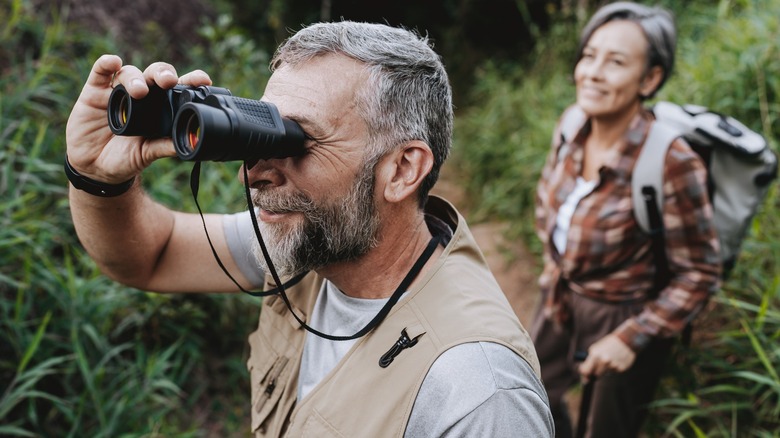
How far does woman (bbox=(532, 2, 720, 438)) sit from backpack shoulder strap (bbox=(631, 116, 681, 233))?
0.10 ft

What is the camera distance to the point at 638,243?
2619 mm

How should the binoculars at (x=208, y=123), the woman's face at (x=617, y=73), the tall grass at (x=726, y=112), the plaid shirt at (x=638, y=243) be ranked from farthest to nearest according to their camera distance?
1. the tall grass at (x=726, y=112)
2. the woman's face at (x=617, y=73)
3. the plaid shirt at (x=638, y=243)
4. the binoculars at (x=208, y=123)

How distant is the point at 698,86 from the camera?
463 cm

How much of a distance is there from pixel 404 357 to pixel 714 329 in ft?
9.64

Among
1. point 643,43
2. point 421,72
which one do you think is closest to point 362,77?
point 421,72

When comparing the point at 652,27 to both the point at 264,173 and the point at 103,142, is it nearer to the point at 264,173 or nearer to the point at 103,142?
the point at 264,173

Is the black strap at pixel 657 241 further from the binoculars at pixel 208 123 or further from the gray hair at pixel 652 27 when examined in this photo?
the binoculars at pixel 208 123

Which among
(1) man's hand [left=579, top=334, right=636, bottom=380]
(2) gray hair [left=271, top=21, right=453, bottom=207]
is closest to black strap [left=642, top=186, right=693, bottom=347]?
(1) man's hand [left=579, top=334, right=636, bottom=380]

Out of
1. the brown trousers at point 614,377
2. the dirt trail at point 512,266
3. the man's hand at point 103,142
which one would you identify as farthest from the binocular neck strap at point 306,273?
the dirt trail at point 512,266

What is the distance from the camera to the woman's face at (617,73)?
8.87ft

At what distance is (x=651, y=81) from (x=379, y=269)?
181 cm

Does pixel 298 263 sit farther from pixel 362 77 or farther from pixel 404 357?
pixel 362 77

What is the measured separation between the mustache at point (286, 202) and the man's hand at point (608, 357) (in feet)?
5.30

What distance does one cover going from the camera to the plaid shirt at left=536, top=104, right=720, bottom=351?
243 centimetres
